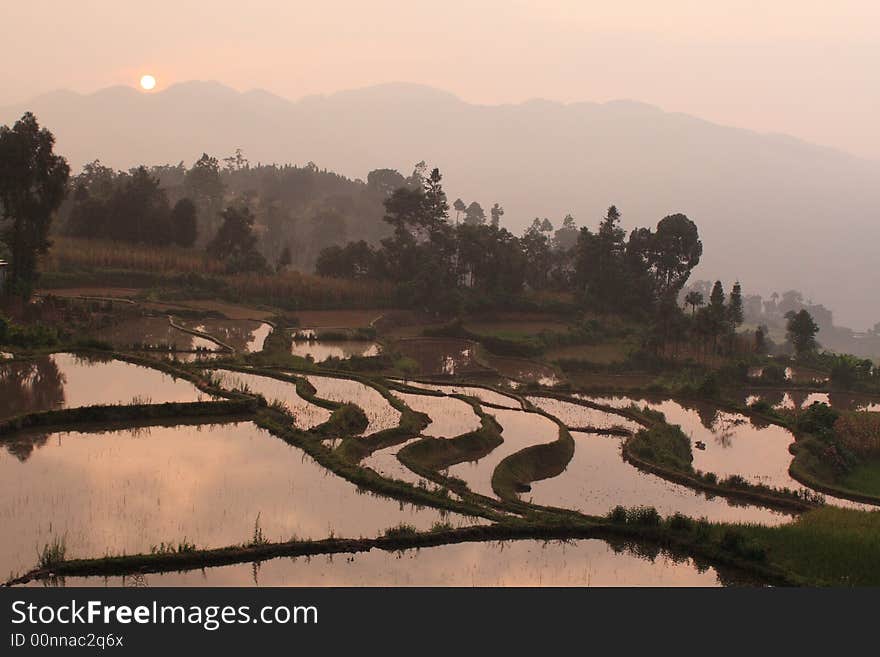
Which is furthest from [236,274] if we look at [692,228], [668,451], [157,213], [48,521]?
[48,521]

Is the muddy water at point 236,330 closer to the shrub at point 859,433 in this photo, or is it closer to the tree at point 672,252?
the shrub at point 859,433

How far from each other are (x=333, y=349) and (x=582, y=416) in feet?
40.7

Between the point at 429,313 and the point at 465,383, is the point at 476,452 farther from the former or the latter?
the point at 429,313

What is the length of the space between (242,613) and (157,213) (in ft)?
145

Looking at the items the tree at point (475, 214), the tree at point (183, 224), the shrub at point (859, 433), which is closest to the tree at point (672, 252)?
Answer: the shrub at point (859, 433)

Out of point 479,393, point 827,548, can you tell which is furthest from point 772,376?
point 827,548

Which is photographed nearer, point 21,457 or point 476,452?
point 21,457

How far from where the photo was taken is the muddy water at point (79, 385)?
1862 cm

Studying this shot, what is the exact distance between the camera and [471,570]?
12.0m

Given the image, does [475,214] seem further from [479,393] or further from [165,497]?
[165,497]

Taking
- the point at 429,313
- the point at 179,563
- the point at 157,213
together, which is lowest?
the point at 179,563

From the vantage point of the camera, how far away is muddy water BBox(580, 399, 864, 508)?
65.8 feet

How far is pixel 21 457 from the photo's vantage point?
15.1 m

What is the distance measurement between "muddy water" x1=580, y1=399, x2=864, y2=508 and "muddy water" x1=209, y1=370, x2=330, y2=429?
32.2 ft
